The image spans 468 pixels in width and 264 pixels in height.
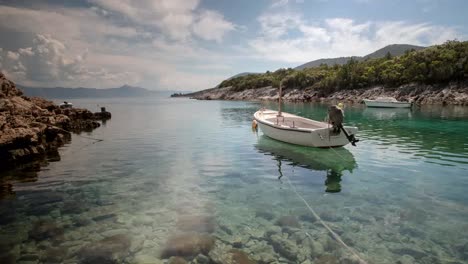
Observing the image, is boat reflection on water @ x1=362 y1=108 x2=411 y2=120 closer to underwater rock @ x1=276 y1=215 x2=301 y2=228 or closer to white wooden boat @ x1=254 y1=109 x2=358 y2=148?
white wooden boat @ x1=254 y1=109 x2=358 y2=148

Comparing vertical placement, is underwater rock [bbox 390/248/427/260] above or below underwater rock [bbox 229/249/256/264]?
below

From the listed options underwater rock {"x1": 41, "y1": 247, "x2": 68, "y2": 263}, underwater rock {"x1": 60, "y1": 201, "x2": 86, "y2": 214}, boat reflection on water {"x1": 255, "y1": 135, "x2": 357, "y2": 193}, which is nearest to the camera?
underwater rock {"x1": 41, "y1": 247, "x2": 68, "y2": 263}

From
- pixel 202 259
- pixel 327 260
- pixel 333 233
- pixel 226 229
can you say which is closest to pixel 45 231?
pixel 202 259

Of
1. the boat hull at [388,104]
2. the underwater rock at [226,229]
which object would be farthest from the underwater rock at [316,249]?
the boat hull at [388,104]

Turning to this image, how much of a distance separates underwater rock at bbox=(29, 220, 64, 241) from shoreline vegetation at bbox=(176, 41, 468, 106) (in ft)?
262

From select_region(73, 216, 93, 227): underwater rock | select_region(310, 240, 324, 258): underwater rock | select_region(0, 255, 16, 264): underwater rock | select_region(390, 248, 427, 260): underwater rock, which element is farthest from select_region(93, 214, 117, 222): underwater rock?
select_region(390, 248, 427, 260): underwater rock

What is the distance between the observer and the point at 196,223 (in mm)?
9406

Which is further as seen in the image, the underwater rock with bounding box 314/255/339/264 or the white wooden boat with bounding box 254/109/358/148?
the white wooden boat with bounding box 254/109/358/148

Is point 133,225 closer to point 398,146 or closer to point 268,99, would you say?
point 398,146

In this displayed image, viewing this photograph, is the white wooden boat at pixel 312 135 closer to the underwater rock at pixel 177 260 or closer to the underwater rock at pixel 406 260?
the underwater rock at pixel 406 260

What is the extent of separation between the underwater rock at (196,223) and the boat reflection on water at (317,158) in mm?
5649

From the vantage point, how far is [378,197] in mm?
11469

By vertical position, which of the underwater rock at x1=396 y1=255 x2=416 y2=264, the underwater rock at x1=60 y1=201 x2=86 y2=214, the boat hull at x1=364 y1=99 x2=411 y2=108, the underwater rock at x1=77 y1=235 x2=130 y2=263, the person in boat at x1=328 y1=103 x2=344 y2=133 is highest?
the person in boat at x1=328 y1=103 x2=344 y2=133

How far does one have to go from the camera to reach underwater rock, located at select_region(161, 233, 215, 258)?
7609 mm
